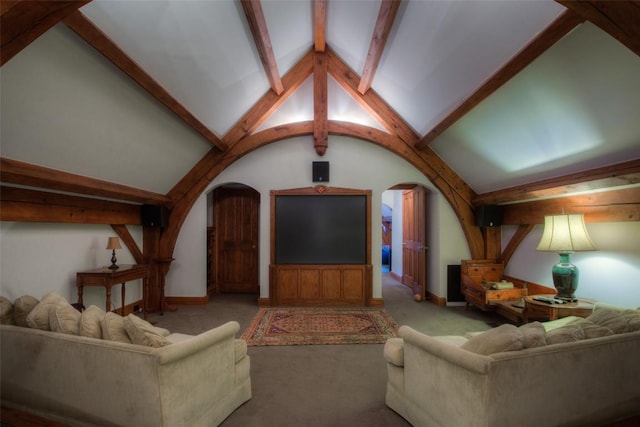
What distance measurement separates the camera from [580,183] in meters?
2.96

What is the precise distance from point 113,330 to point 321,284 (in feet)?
11.5

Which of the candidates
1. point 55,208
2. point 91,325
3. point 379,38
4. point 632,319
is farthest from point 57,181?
point 632,319

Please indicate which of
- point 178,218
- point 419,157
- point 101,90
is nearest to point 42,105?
point 101,90

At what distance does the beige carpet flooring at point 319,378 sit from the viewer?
2.08 meters

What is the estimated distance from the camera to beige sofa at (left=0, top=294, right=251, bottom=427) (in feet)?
5.31

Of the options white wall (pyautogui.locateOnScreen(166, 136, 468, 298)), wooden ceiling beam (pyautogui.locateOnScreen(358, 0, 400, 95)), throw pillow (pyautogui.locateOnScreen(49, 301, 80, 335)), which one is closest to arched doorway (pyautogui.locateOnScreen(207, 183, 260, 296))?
white wall (pyautogui.locateOnScreen(166, 136, 468, 298))

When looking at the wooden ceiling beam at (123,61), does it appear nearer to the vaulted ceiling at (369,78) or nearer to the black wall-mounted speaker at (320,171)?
the vaulted ceiling at (369,78)

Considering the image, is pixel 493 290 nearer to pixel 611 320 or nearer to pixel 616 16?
pixel 611 320

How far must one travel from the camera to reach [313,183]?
5.16 m

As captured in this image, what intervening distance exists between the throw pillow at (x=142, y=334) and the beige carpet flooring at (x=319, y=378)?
842mm

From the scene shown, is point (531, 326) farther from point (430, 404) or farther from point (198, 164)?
point (198, 164)

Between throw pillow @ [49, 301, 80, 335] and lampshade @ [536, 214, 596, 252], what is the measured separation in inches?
170

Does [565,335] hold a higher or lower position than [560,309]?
higher

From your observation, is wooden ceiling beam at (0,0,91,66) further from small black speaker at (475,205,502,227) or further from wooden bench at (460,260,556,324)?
small black speaker at (475,205,502,227)
